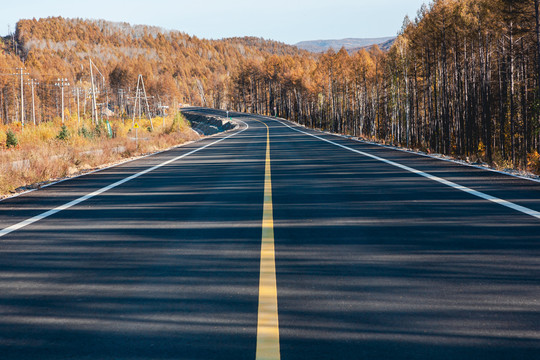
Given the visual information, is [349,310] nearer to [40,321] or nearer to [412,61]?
[40,321]

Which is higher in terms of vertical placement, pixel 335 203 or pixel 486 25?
pixel 486 25

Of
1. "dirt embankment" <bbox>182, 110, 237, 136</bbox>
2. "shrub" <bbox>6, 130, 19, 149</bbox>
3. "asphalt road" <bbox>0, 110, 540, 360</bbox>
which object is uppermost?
"dirt embankment" <bbox>182, 110, 237, 136</bbox>

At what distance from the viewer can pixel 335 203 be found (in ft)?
31.0

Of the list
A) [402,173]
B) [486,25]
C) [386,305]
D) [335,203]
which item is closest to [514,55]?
[486,25]

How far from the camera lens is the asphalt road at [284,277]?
137 inches

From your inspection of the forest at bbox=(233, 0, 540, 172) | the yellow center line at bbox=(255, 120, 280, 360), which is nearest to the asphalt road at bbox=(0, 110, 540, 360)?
the yellow center line at bbox=(255, 120, 280, 360)

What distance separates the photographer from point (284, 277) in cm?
497

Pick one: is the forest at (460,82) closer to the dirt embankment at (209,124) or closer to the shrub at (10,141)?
the dirt embankment at (209,124)

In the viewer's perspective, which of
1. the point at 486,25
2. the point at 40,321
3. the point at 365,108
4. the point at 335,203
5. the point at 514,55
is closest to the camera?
the point at 40,321

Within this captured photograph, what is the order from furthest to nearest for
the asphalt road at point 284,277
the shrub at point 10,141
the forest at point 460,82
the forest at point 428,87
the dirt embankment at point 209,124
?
the dirt embankment at point 209,124 < the forest at point 428,87 < the forest at point 460,82 < the shrub at point 10,141 < the asphalt road at point 284,277

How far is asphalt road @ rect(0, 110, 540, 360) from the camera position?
347 cm

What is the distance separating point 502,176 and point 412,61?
2262 inches

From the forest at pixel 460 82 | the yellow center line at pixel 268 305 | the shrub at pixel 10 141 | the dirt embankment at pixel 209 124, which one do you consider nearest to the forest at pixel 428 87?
the forest at pixel 460 82

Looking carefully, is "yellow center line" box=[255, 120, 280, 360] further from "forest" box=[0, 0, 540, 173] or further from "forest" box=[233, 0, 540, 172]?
"forest" box=[233, 0, 540, 172]
